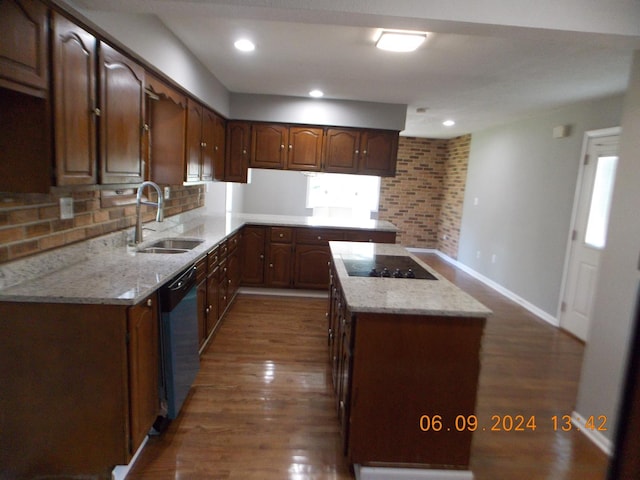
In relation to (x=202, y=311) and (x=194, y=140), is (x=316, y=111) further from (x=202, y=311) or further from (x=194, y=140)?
(x=202, y=311)

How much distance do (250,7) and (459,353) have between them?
182 cm

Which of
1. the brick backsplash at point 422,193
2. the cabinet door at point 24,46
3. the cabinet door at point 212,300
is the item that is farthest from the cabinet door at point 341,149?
the cabinet door at point 24,46

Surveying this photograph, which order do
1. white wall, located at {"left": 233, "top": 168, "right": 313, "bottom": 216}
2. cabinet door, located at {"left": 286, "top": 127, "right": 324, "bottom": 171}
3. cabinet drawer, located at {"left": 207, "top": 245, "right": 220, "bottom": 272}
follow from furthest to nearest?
white wall, located at {"left": 233, "top": 168, "right": 313, "bottom": 216}
cabinet door, located at {"left": 286, "top": 127, "right": 324, "bottom": 171}
cabinet drawer, located at {"left": 207, "top": 245, "right": 220, "bottom": 272}

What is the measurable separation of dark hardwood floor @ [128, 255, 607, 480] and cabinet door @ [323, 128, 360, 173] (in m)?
1.99

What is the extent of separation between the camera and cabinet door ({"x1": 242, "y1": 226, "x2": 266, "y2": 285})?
4.55m

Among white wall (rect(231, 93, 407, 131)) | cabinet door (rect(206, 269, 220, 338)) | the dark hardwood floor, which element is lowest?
the dark hardwood floor

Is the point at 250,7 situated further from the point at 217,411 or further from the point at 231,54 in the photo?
the point at 217,411

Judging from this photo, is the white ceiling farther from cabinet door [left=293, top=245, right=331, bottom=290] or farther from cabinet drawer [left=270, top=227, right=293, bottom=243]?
cabinet door [left=293, top=245, right=331, bottom=290]

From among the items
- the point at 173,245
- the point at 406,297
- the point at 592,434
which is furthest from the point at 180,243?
the point at 592,434

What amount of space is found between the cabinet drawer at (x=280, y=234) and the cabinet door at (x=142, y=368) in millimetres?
2681

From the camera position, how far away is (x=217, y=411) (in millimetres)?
2299

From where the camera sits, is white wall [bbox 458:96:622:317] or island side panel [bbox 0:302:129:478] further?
white wall [bbox 458:96:622:317]

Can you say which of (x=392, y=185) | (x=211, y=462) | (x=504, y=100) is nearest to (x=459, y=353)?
(x=211, y=462)
